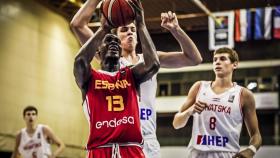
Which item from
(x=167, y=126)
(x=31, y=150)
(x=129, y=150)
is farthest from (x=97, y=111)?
(x=167, y=126)

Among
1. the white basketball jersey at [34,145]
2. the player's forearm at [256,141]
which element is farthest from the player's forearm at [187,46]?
the white basketball jersey at [34,145]

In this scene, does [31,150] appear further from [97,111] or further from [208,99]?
[97,111]

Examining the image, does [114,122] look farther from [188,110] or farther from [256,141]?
[256,141]

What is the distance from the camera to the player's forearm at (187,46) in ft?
14.7

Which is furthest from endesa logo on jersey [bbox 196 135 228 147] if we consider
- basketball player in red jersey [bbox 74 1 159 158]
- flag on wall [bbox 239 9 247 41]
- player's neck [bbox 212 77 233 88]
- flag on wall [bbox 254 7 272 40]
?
flag on wall [bbox 254 7 272 40]

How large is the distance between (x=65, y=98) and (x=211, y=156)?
11506mm

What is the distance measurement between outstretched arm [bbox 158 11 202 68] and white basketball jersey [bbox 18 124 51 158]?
4570 millimetres

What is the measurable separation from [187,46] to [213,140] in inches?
48.9

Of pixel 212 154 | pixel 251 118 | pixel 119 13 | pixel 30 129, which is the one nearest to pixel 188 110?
pixel 212 154

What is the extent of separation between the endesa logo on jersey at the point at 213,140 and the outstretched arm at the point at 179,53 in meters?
0.94

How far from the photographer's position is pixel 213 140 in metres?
5.40

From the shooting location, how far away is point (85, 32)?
4.28 m

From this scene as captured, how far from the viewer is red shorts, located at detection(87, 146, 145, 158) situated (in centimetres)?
361

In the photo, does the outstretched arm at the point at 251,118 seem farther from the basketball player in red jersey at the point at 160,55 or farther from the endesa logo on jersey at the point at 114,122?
the endesa logo on jersey at the point at 114,122
